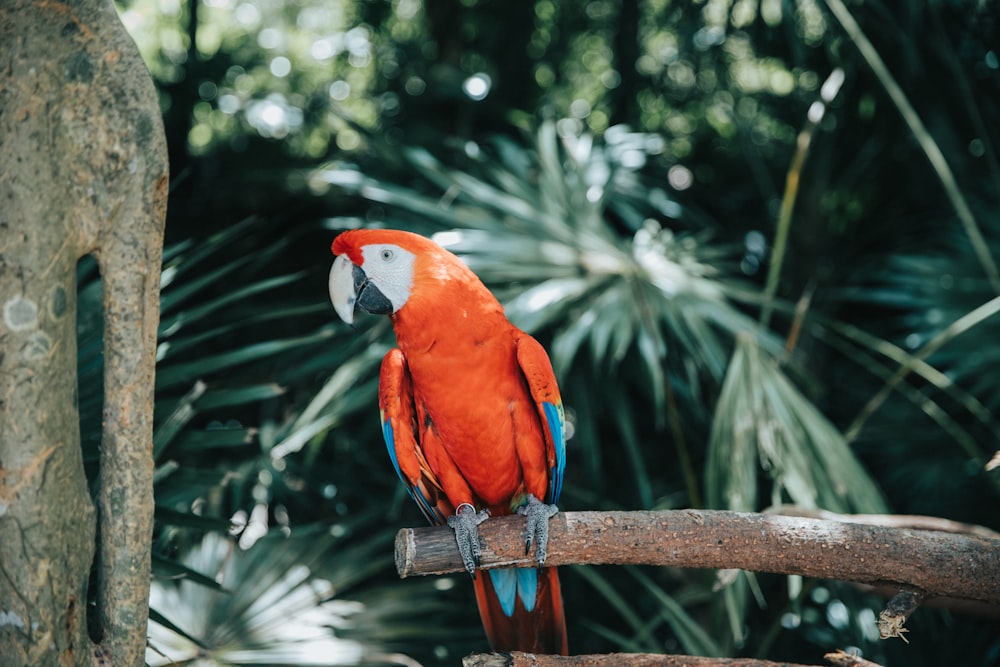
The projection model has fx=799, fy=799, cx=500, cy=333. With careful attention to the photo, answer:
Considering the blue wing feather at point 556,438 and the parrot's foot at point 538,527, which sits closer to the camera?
the parrot's foot at point 538,527

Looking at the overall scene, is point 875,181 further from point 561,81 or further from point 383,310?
point 383,310

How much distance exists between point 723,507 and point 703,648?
36 cm

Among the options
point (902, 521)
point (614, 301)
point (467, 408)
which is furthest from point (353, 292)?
point (902, 521)

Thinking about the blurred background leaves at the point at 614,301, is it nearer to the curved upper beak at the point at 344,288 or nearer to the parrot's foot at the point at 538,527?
the curved upper beak at the point at 344,288

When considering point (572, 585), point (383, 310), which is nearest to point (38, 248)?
point (383, 310)

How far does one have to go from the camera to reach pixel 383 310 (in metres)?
1.32

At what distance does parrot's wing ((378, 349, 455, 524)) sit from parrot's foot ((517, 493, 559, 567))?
9.2 inches

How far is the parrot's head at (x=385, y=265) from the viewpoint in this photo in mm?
1289

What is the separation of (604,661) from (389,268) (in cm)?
68

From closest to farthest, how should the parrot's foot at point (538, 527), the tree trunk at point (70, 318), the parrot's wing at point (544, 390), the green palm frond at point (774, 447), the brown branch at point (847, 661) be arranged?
the tree trunk at point (70, 318)
the brown branch at point (847, 661)
the parrot's foot at point (538, 527)
the parrot's wing at point (544, 390)
the green palm frond at point (774, 447)

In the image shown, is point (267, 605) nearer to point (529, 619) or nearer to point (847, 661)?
point (529, 619)

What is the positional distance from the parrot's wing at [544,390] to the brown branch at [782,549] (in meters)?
0.22

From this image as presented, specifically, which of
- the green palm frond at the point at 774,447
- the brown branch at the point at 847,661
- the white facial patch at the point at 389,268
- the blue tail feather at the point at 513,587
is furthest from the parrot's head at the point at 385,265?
the brown branch at the point at 847,661

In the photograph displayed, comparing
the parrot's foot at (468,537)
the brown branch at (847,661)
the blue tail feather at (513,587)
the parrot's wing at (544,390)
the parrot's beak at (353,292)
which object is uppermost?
the parrot's beak at (353,292)
